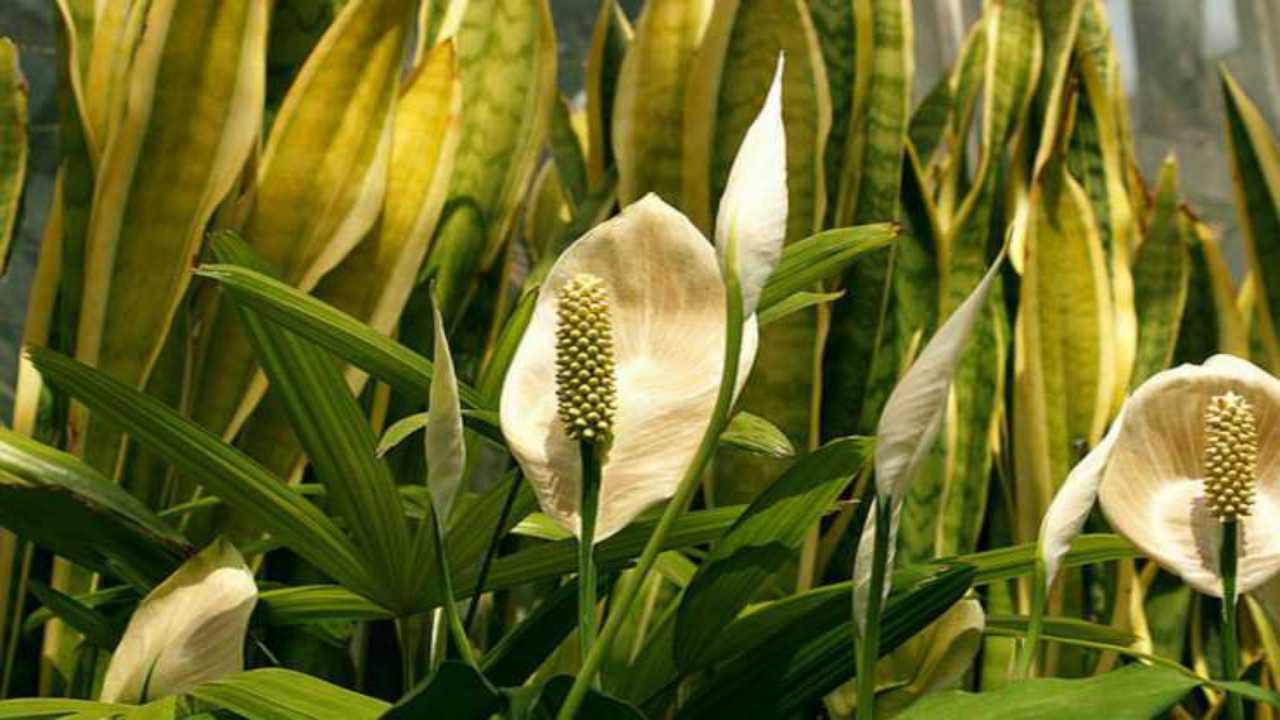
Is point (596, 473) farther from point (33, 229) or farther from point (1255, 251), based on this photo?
point (33, 229)

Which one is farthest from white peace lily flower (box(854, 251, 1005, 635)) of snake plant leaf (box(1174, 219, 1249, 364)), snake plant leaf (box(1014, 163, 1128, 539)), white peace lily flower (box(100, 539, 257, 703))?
snake plant leaf (box(1174, 219, 1249, 364))

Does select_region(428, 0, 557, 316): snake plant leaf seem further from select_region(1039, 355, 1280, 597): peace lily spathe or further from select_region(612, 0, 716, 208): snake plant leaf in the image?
select_region(1039, 355, 1280, 597): peace lily spathe

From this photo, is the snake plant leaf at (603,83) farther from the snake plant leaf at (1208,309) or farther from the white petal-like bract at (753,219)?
the white petal-like bract at (753,219)

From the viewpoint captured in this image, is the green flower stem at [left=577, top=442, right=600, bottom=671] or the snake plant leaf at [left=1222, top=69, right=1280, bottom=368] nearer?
the green flower stem at [left=577, top=442, right=600, bottom=671]

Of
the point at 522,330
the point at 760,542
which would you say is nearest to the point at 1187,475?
the point at 760,542

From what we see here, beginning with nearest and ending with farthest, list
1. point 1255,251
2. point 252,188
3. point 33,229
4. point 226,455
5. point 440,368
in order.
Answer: point 440,368 < point 226,455 < point 252,188 < point 1255,251 < point 33,229

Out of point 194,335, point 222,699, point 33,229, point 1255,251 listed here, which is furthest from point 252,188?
point 33,229

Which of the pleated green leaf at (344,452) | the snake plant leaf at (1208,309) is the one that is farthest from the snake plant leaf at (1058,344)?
the pleated green leaf at (344,452)
